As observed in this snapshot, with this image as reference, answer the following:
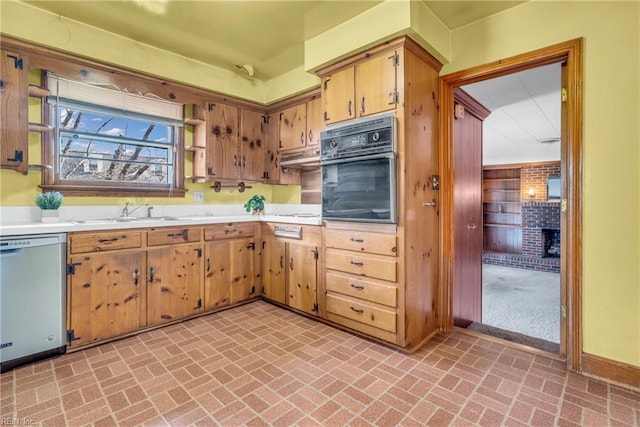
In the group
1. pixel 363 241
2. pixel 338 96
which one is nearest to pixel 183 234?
pixel 363 241

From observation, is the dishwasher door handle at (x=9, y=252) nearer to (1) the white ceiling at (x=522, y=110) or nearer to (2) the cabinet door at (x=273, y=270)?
(2) the cabinet door at (x=273, y=270)

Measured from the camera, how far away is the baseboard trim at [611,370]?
191 centimetres

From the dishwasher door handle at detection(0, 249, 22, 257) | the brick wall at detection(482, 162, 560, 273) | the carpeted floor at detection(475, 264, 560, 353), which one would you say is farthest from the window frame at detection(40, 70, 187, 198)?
the brick wall at detection(482, 162, 560, 273)

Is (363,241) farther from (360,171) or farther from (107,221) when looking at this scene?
(107,221)

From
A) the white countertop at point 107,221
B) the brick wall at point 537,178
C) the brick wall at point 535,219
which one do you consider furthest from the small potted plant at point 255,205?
the brick wall at point 537,178

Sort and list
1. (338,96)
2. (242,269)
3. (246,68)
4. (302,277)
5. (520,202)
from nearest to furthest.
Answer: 1. (338,96)
2. (302,277)
3. (242,269)
4. (246,68)
5. (520,202)

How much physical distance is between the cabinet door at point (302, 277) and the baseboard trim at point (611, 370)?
203 centimetres

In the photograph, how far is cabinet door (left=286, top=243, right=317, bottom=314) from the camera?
2977 mm

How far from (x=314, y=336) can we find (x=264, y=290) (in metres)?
1.08

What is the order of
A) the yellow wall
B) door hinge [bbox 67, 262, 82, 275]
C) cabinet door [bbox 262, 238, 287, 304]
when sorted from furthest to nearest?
1. cabinet door [bbox 262, 238, 287, 304]
2. door hinge [bbox 67, 262, 82, 275]
3. the yellow wall

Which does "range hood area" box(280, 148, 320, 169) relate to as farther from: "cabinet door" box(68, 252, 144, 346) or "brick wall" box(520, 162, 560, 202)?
"brick wall" box(520, 162, 560, 202)

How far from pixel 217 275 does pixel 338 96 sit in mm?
2096

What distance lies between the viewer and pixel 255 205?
381cm

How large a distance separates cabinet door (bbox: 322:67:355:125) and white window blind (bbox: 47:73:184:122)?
1685 mm
